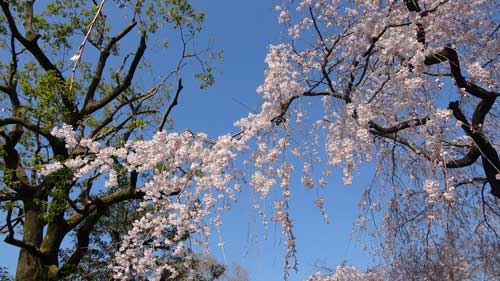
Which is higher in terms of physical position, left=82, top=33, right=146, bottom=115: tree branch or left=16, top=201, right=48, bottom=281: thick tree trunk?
left=82, top=33, right=146, bottom=115: tree branch

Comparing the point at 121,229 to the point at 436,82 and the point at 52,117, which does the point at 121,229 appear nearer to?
the point at 52,117

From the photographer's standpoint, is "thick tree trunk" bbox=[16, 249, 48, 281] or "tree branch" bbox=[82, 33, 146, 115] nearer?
"thick tree trunk" bbox=[16, 249, 48, 281]

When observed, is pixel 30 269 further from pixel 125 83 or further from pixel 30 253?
pixel 125 83

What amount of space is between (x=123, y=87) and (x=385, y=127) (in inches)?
210

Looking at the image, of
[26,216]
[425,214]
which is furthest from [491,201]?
[26,216]

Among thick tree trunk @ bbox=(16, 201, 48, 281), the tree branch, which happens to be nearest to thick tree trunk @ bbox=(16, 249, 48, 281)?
thick tree trunk @ bbox=(16, 201, 48, 281)

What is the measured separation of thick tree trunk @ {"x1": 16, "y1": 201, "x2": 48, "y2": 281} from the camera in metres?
6.62

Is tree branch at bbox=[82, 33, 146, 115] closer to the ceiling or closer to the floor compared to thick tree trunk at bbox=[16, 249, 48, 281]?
closer to the ceiling

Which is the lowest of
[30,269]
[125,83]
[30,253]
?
[30,269]

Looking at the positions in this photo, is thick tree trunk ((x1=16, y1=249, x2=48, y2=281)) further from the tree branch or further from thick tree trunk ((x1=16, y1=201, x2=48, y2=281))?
the tree branch

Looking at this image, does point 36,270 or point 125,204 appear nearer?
point 36,270

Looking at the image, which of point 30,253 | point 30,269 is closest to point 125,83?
point 30,253

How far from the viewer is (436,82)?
327cm

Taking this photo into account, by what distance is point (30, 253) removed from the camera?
6746 millimetres
